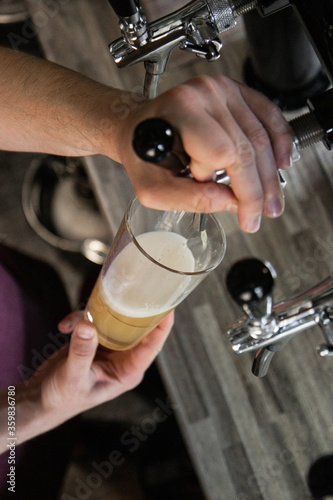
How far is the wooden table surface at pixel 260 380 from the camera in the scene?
49.3 inches

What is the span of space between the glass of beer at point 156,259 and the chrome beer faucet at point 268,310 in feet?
0.34

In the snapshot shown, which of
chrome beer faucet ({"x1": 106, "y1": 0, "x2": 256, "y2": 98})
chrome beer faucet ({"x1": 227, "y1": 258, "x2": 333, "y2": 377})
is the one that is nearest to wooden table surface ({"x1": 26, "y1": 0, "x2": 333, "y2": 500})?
chrome beer faucet ({"x1": 227, "y1": 258, "x2": 333, "y2": 377})

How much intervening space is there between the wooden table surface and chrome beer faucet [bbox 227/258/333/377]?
1.46 feet

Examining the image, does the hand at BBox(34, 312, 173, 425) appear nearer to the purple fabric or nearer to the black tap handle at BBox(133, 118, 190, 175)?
the purple fabric

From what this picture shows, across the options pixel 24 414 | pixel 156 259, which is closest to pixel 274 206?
pixel 156 259

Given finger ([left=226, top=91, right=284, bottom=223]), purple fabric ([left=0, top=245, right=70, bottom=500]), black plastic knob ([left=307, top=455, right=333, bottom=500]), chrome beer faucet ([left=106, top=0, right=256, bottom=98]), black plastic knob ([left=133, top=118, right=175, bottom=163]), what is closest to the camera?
black plastic knob ([left=133, top=118, right=175, bottom=163])

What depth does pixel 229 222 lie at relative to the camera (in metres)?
1.36

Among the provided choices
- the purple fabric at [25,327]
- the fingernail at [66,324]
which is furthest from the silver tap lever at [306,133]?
the purple fabric at [25,327]

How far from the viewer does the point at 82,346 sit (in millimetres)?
1075

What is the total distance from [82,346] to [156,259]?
0.26 meters

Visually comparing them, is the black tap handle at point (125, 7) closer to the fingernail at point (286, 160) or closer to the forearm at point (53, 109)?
the forearm at point (53, 109)

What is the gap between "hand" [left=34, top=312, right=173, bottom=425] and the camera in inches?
45.1

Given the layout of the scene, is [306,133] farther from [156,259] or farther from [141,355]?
[141,355]

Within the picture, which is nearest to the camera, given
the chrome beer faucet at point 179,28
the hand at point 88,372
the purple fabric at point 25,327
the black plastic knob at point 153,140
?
the black plastic knob at point 153,140
